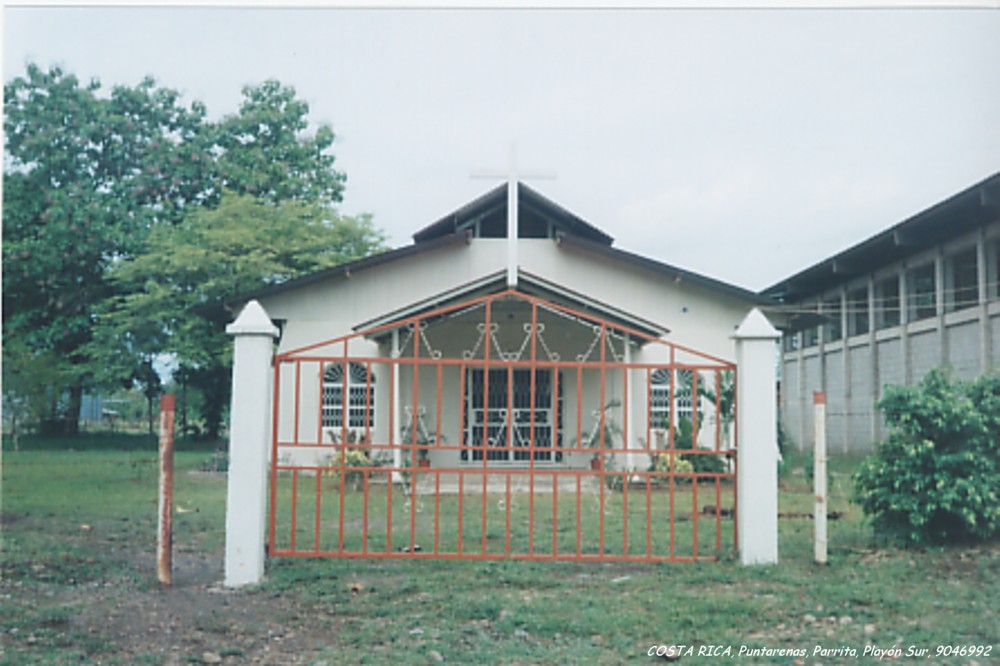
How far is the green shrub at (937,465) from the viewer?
6648 millimetres

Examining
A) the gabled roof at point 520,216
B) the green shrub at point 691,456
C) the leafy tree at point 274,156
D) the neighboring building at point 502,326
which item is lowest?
the green shrub at point 691,456

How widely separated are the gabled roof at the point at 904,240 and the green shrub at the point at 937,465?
104 inches

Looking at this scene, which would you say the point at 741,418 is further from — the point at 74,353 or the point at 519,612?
the point at 74,353

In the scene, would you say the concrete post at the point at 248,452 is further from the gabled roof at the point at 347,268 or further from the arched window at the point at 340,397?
the arched window at the point at 340,397

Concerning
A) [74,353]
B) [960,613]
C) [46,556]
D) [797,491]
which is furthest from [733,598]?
[74,353]

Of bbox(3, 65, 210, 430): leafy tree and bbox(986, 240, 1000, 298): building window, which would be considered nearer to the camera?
bbox(3, 65, 210, 430): leafy tree

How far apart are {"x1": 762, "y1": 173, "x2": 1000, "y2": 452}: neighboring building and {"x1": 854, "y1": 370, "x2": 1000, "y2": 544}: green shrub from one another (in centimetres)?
197

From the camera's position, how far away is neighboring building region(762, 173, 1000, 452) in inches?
432

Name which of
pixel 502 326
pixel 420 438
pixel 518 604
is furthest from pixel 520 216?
pixel 518 604

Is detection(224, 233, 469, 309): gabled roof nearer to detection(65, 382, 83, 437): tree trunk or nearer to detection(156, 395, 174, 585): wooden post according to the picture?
detection(65, 382, 83, 437): tree trunk

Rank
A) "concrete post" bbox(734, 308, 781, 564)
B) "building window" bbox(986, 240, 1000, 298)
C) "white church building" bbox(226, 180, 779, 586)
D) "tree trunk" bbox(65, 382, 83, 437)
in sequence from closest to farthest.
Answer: "concrete post" bbox(734, 308, 781, 564), "building window" bbox(986, 240, 1000, 298), "tree trunk" bbox(65, 382, 83, 437), "white church building" bbox(226, 180, 779, 586)

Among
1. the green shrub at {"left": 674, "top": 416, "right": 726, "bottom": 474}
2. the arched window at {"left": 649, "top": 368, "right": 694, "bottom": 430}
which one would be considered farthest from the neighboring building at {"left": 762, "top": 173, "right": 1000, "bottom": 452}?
the arched window at {"left": 649, "top": 368, "right": 694, "bottom": 430}

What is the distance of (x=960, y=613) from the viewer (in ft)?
17.5

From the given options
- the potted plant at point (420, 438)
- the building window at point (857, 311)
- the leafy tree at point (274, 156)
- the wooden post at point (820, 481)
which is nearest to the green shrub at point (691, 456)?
the potted plant at point (420, 438)
